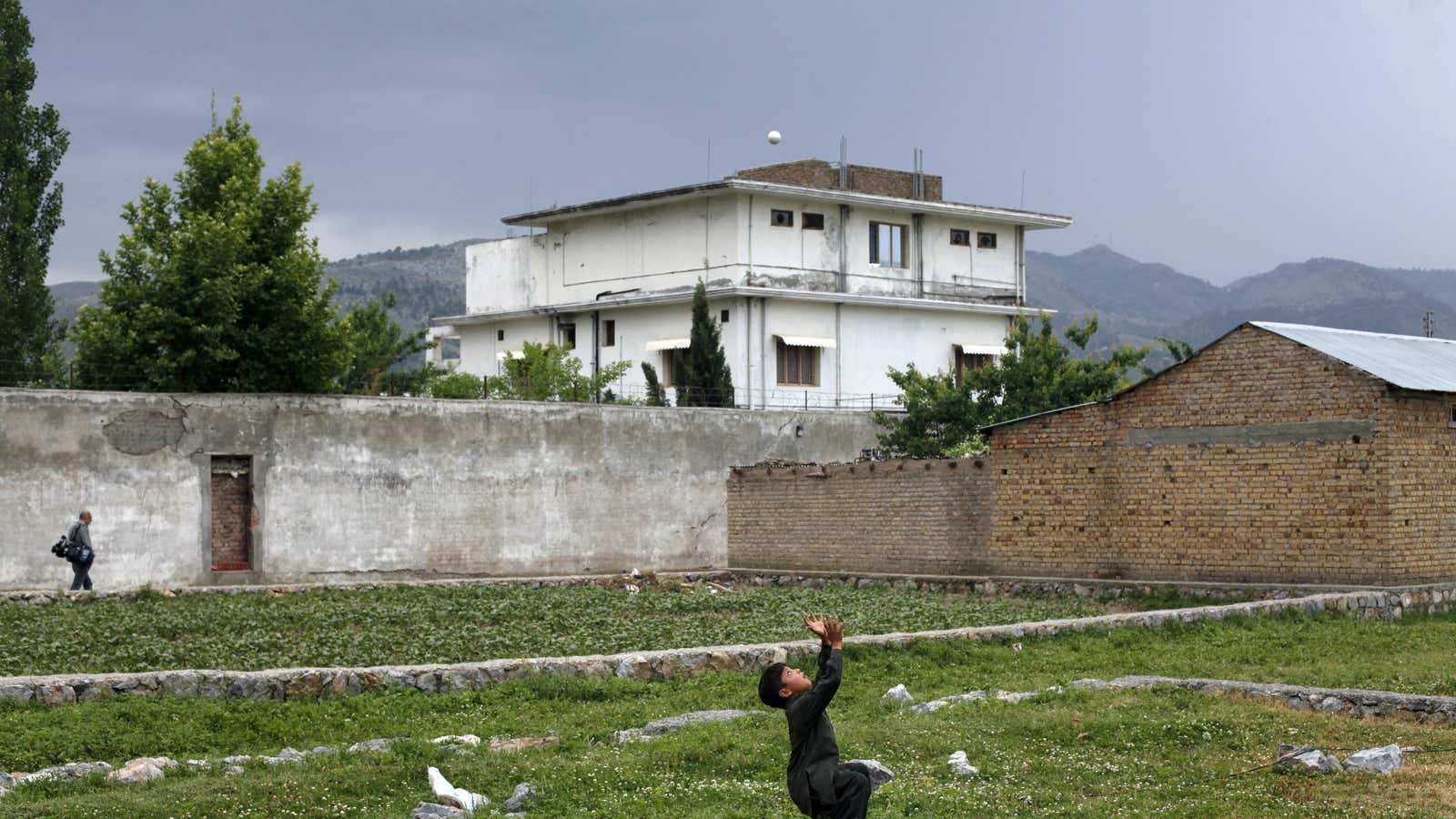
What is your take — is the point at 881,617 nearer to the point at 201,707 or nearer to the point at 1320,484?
the point at 1320,484

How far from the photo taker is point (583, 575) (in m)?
32.9

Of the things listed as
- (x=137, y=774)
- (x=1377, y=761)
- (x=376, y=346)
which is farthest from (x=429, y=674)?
(x=376, y=346)

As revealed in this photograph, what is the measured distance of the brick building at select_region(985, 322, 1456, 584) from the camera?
76.1 feet

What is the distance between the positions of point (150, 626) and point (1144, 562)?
49.7 feet

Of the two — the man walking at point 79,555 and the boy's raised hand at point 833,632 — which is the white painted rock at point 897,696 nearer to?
the boy's raised hand at point 833,632

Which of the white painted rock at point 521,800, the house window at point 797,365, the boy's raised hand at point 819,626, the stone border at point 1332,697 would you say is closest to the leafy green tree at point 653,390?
the house window at point 797,365

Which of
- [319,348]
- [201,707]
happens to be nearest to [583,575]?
[319,348]

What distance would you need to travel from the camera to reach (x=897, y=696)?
15211 millimetres

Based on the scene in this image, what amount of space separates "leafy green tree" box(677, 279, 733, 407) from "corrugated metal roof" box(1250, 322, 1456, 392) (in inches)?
836

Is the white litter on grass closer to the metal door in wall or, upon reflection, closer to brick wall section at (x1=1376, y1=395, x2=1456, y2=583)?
brick wall section at (x1=1376, y1=395, x2=1456, y2=583)

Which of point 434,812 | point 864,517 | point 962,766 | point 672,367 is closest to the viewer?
point 434,812

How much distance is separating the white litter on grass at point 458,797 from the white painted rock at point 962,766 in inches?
134

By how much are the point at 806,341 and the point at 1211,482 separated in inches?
982

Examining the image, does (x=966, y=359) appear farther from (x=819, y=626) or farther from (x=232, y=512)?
(x=819, y=626)
